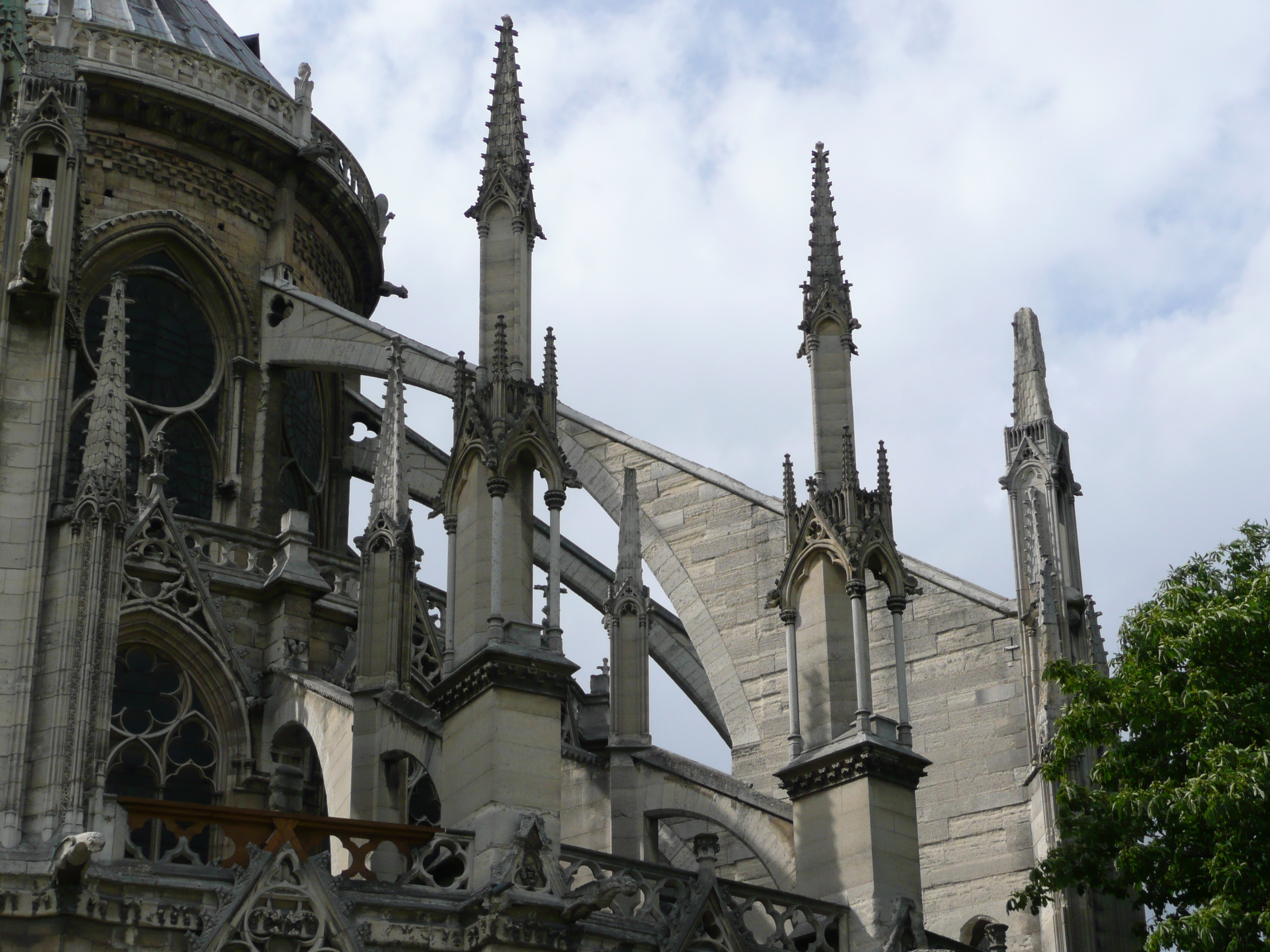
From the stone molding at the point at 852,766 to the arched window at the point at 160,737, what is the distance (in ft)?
25.6

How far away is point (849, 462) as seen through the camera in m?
19.8

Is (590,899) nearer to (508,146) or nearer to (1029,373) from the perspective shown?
(508,146)

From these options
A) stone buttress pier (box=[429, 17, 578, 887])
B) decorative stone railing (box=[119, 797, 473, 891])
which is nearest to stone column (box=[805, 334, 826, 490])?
stone buttress pier (box=[429, 17, 578, 887])

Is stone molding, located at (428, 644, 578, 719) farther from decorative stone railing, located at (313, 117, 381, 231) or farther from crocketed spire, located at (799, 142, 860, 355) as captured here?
decorative stone railing, located at (313, 117, 381, 231)

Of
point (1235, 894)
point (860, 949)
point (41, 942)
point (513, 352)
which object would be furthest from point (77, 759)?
point (1235, 894)

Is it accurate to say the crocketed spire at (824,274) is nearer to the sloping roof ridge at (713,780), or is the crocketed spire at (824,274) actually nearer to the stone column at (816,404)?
the stone column at (816,404)

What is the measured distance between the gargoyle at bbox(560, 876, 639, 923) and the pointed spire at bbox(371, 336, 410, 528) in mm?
6261

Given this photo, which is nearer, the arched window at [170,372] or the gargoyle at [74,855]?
the gargoyle at [74,855]

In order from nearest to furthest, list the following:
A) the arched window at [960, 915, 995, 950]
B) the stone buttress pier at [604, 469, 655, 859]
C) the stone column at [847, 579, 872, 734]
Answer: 1. the stone column at [847, 579, 872, 734]
2. the stone buttress pier at [604, 469, 655, 859]
3. the arched window at [960, 915, 995, 950]

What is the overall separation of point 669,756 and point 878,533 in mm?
3288

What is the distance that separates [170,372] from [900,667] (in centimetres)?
1504

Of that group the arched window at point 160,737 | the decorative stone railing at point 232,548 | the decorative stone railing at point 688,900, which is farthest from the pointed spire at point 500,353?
the decorative stone railing at point 232,548

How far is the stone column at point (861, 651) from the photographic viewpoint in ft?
61.0

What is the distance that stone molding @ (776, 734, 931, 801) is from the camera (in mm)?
18281
